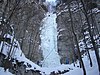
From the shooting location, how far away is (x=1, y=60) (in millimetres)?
17844

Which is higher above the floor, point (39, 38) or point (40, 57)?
point (39, 38)

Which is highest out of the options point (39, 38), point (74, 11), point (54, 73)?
point (74, 11)

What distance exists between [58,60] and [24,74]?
18.4 m

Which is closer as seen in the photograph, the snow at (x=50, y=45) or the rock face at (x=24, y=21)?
the rock face at (x=24, y=21)

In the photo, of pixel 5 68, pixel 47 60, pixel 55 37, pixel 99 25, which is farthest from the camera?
pixel 55 37

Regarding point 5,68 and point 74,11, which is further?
point 74,11

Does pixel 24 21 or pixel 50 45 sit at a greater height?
pixel 24 21

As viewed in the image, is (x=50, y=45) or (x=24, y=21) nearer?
(x=24, y=21)

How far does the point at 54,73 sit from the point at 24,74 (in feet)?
17.5

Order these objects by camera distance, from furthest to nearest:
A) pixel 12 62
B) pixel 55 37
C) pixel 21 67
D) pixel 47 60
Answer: pixel 55 37, pixel 47 60, pixel 21 67, pixel 12 62

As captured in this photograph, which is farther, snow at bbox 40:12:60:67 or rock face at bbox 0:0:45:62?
snow at bbox 40:12:60:67

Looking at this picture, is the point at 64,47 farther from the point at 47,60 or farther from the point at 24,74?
the point at 24,74

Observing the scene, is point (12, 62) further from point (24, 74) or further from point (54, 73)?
point (54, 73)

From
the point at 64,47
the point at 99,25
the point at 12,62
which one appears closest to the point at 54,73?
the point at 12,62
